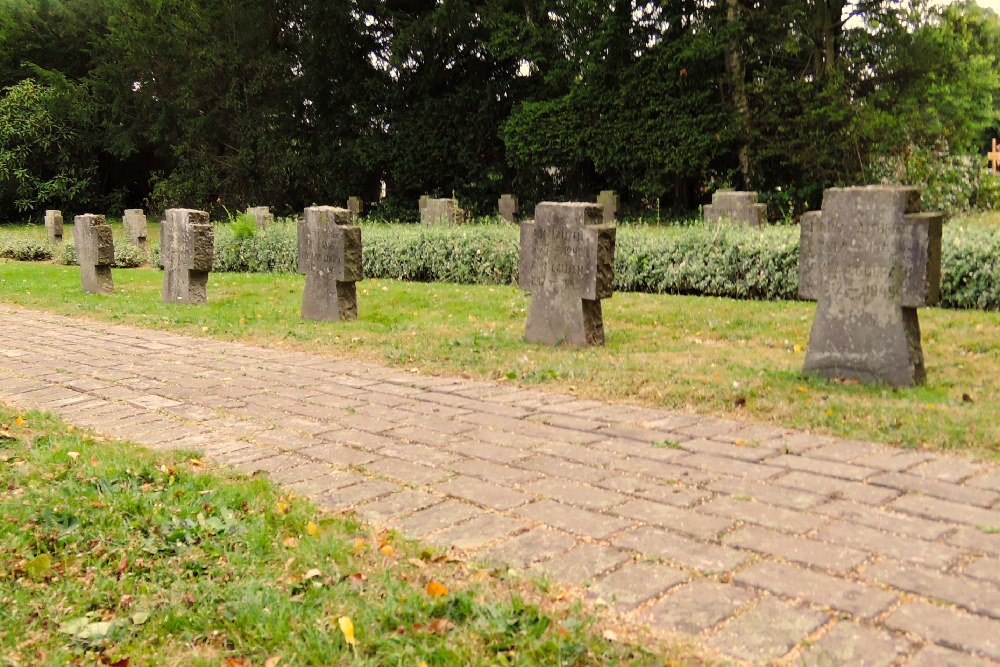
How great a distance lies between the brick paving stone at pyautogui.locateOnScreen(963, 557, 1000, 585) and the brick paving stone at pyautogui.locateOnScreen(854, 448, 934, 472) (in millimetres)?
1169

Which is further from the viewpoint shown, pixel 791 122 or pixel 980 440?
pixel 791 122

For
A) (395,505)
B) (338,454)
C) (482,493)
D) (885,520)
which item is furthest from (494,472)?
(885,520)

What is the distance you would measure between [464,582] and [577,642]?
60 cm

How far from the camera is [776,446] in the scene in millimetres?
5031

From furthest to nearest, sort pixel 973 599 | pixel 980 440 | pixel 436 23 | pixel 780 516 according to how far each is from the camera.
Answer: pixel 436 23, pixel 980 440, pixel 780 516, pixel 973 599

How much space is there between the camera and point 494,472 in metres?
4.60

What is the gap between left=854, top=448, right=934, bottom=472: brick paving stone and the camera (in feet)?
15.2

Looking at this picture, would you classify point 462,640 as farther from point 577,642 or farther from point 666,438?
point 666,438

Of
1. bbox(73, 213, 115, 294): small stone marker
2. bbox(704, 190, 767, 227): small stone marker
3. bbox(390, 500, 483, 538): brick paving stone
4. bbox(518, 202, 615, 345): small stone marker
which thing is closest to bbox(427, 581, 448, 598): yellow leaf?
bbox(390, 500, 483, 538): brick paving stone

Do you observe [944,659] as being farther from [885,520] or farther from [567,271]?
[567,271]

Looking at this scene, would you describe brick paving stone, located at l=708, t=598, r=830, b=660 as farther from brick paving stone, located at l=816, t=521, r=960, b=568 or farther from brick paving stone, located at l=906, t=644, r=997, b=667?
brick paving stone, located at l=816, t=521, r=960, b=568

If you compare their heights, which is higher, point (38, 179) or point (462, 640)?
point (38, 179)

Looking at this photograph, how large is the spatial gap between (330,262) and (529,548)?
23.8 feet

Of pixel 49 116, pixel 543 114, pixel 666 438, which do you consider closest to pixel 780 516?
pixel 666 438
